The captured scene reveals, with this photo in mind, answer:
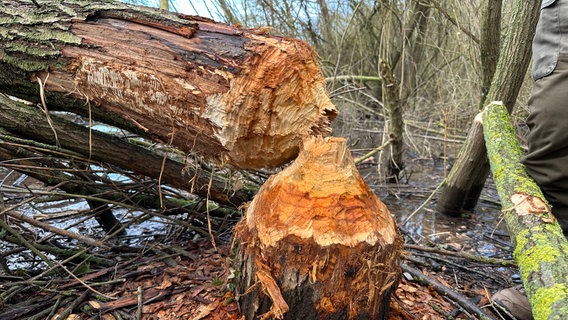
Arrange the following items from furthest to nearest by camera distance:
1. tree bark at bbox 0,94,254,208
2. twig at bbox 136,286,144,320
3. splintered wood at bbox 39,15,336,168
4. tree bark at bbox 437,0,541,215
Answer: tree bark at bbox 437,0,541,215, tree bark at bbox 0,94,254,208, twig at bbox 136,286,144,320, splintered wood at bbox 39,15,336,168

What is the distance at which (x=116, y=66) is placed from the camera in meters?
1.66

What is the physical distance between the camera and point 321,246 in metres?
1.33

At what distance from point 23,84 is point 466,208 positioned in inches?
134

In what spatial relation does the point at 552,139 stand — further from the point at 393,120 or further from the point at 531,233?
the point at 393,120

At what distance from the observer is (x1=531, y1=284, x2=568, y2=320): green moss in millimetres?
1220

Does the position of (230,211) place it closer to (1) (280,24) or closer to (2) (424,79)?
(1) (280,24)

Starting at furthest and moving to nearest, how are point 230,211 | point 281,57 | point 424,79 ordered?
1. point 424,79
2. point 230,211
3. point 281,57

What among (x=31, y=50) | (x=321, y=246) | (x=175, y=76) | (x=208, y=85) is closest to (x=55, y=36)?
(x=31, y=50)

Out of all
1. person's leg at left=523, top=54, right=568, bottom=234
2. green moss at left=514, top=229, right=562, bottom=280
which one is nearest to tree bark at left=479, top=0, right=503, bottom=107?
person's leg at left=523, top=54, right=568, bottom=234

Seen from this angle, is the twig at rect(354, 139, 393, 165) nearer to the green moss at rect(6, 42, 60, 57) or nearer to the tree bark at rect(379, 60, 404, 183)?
the tree bark at rect(379, 60, 404, 183)

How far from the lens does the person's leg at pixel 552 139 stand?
6.13 ft

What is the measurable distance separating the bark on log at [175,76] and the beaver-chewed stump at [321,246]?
197 millimetres

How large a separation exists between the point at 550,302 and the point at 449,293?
69 centimetres

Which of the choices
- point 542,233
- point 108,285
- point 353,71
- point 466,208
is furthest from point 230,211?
point 353,71
